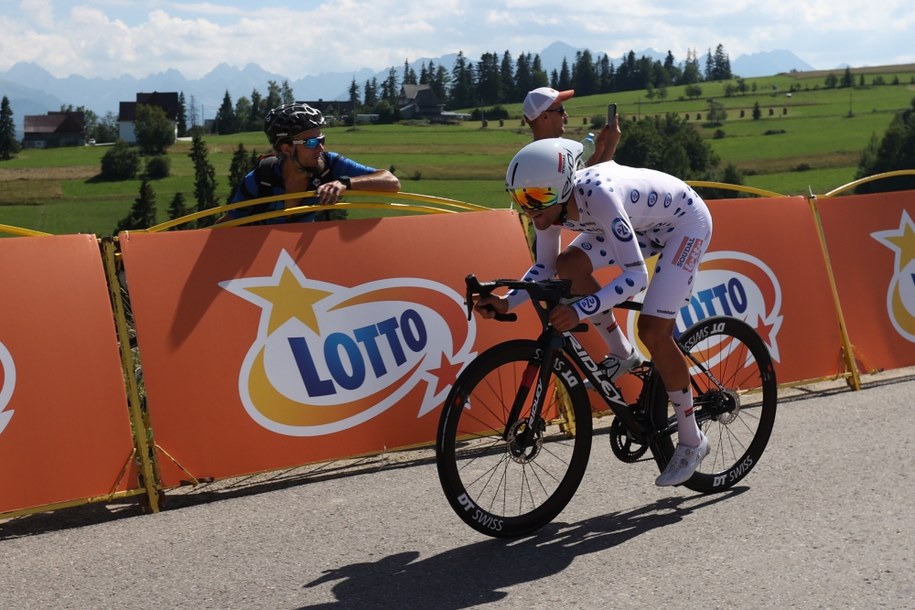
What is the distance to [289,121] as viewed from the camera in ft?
20.1

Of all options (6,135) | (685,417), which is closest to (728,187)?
(685,417)

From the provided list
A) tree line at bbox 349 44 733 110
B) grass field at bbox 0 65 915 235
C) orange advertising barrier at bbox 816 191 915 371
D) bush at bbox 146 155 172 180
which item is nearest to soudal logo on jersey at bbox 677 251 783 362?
orange advertising barrier at bbox 816 191 915 371

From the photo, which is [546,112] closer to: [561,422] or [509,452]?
[561,422]

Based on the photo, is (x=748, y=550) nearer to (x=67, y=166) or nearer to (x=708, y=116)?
(x=67, y=166)

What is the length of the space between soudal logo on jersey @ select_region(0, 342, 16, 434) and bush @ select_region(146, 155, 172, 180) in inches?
3641

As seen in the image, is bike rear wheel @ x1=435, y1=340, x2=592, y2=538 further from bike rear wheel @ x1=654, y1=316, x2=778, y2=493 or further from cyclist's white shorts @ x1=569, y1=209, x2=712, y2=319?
bike rear wheel @ x1=654, y1=316, x2=778, y2=493

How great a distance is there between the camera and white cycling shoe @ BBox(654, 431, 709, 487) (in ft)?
15.9

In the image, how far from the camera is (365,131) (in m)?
117

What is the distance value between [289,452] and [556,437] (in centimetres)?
175

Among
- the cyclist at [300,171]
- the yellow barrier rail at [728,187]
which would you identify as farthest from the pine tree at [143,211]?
the cyclist at [300,171]

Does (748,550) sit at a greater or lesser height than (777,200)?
lesser

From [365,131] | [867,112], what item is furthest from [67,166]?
[867,112]

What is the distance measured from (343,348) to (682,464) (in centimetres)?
229

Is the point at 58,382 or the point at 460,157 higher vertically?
the point at 460,157
